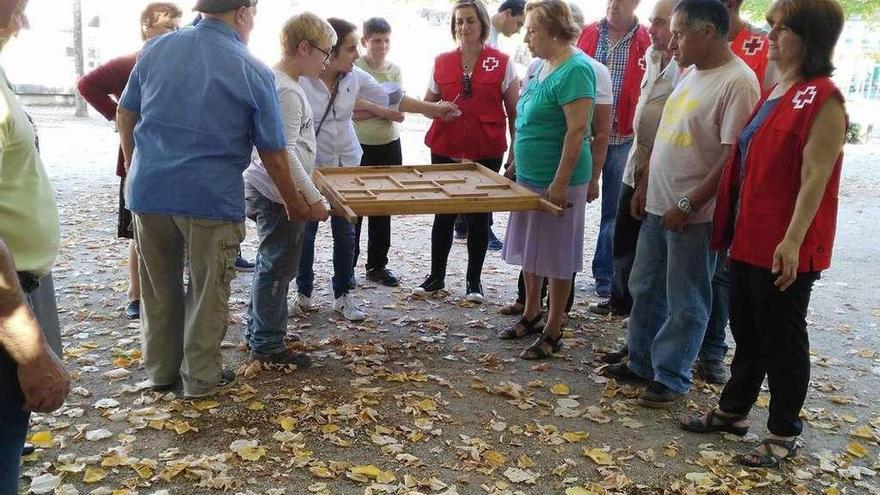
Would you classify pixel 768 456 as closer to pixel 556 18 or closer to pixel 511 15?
pixel 556 18

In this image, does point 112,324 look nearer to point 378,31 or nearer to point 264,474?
point 264,474

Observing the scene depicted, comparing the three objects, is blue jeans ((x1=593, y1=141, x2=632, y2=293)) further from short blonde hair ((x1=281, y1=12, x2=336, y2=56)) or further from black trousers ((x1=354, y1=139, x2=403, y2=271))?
short blonde hair ((x1=281, y1=12, x2=336, y2=56))

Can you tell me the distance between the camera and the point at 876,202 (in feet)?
39.6

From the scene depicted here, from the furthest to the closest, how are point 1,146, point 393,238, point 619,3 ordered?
point 393,238 → point 619,3 → point 1,146

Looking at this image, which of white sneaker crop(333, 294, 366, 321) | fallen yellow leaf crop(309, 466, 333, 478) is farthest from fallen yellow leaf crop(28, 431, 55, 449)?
white sneaker crop(333, 294, 366, 321)

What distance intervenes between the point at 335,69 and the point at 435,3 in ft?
71.3

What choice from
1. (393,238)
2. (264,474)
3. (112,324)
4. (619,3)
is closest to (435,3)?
(393,238)

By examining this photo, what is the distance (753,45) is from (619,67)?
5.29 ft

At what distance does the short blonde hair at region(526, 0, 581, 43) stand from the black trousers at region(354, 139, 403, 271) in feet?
7.71

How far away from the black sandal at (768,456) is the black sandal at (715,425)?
23 cm

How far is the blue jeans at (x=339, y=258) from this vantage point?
222 inches

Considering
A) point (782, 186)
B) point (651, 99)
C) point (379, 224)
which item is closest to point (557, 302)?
point (651, 99)

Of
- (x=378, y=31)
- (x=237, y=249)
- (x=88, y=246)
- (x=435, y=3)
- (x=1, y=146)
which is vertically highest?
(x=435, y=3)

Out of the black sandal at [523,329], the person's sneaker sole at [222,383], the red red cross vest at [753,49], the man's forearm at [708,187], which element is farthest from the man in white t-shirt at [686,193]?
the person's sneaker sole at [222,383]
